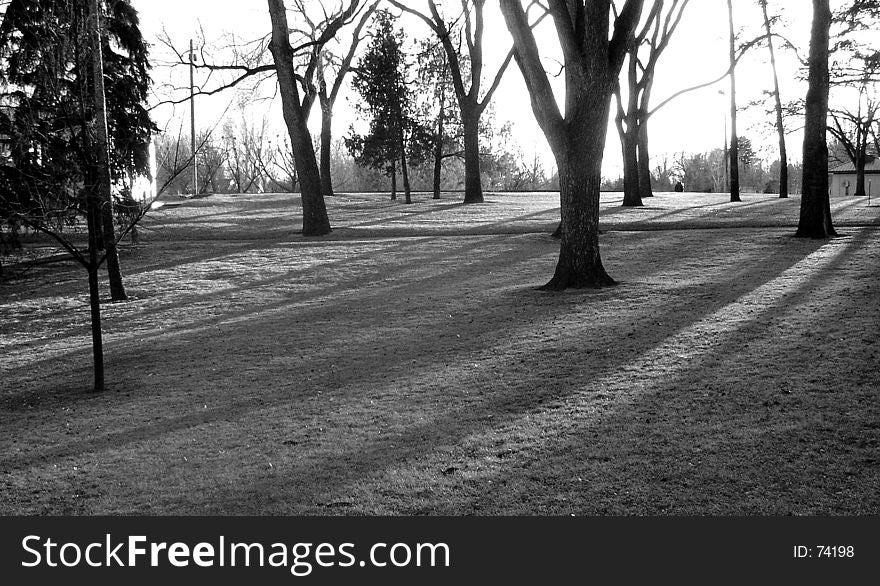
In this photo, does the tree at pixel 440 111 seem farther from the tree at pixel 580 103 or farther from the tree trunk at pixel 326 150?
the tree at pixel 580 103

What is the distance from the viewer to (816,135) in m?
17.3

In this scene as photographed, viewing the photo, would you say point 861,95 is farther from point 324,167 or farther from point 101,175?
point 101,175

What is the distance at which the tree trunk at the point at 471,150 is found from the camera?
33000 millimetres

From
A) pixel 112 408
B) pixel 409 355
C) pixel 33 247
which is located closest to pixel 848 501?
pixel 409 355

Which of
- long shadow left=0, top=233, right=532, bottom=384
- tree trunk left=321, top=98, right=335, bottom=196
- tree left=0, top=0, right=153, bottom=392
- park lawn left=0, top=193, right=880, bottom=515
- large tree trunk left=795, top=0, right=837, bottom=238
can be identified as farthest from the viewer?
tree trunk left=321, top=98, right=335, bottom=196

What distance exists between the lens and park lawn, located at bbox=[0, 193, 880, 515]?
5.54m

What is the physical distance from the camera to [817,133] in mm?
17344

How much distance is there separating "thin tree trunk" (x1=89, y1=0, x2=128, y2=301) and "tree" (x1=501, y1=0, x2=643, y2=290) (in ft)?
20.2

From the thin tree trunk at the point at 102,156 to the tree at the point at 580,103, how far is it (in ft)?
20.2

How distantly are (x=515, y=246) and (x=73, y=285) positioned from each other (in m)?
9.64

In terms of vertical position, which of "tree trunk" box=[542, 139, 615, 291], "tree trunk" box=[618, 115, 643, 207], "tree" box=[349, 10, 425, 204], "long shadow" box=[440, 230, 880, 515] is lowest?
"long shadow" box=[440, 230, 880, 515]

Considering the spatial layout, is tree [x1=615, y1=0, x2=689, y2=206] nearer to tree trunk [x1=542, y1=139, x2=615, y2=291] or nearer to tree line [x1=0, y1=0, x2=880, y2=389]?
tree line [x1=0, y1=0, x2=880, y2=389]

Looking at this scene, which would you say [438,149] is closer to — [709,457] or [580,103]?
[580,103]

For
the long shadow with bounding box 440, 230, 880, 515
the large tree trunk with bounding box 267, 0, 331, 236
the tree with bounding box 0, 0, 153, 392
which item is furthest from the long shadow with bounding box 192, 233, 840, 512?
the large tree trunk with bounding box 267, 0, 331, 236
